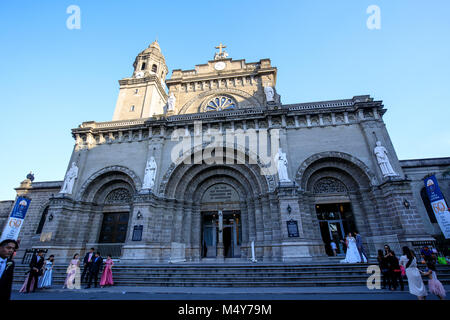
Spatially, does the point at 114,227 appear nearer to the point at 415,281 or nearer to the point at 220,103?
the point at 220,103

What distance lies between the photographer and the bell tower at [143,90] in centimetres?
2462

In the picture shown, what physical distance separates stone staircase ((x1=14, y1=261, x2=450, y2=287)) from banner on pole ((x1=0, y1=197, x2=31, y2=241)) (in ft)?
19.7

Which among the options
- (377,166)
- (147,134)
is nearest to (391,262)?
(377,166)

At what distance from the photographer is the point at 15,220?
13812 millimetres

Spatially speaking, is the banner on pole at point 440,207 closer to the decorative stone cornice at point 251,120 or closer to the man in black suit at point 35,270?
the decorative stone cornice at point 251,120

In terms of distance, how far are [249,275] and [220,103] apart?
18.0 metres

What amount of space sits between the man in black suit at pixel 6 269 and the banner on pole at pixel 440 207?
56.4 feet

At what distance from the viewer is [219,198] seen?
1700cm

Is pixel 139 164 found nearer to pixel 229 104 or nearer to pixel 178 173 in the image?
pixel 178 173

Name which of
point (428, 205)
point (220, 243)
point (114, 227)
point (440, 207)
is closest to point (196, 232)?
point (220, 243)

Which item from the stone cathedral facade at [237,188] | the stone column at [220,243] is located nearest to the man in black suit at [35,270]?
the stone cathedral facade at [237,188]

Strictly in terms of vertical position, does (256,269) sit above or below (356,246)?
below

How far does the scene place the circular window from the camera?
2248 cm

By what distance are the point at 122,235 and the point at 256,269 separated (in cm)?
1217
